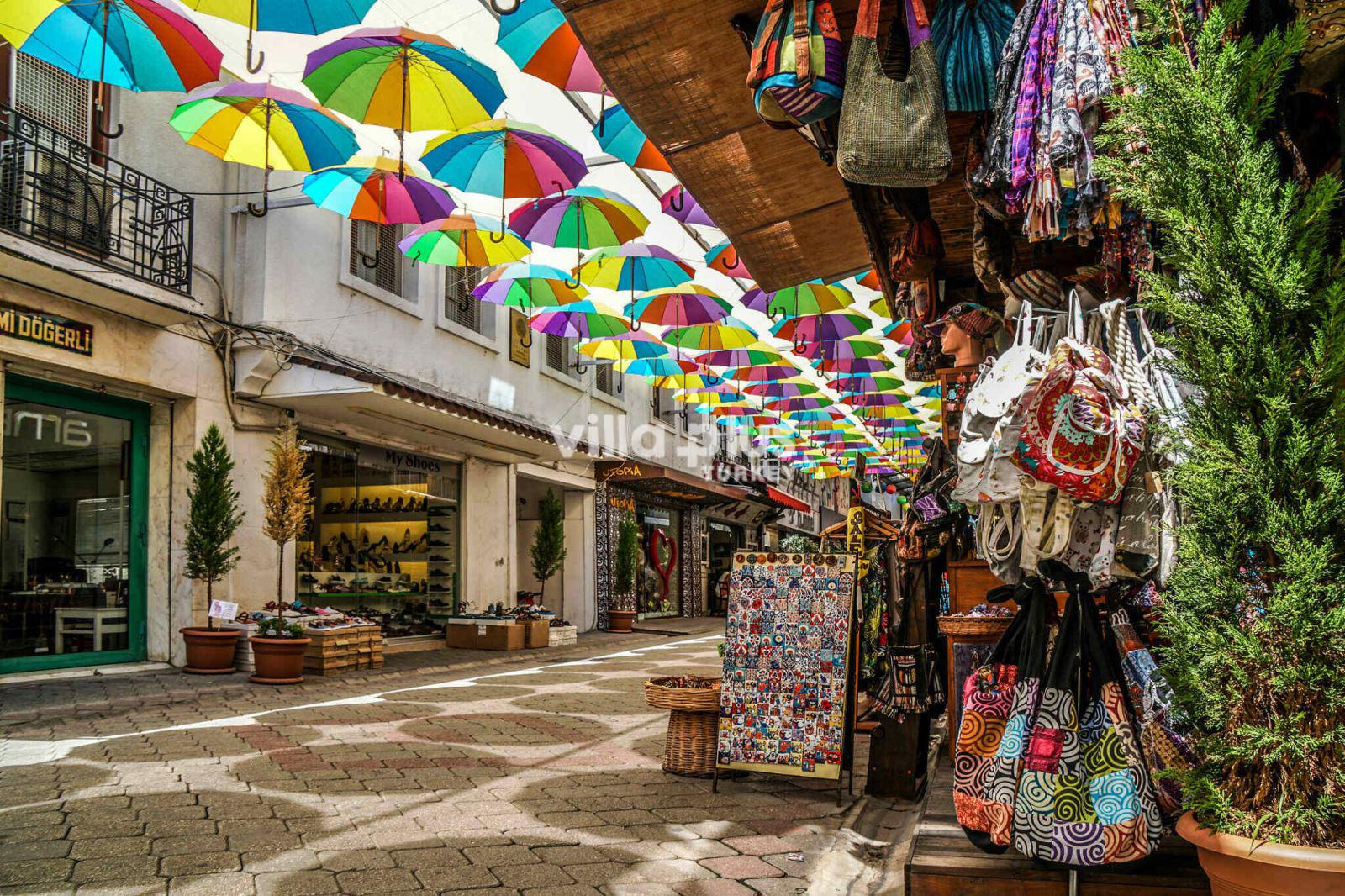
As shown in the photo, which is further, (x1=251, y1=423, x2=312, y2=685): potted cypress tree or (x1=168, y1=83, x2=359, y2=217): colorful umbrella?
(x1=251, y1=423, x2=312, y2=685): potted cypress tree

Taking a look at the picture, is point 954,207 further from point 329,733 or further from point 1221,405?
point 329,733

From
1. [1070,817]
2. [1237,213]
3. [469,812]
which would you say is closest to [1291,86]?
[1237,213]

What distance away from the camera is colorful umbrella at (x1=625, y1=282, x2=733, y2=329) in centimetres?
1291

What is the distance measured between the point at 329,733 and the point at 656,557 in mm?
18832

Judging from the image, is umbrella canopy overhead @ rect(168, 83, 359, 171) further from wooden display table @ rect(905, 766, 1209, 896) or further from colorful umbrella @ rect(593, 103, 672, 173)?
wooden display table @ rect(905, 766, 1209, 896)

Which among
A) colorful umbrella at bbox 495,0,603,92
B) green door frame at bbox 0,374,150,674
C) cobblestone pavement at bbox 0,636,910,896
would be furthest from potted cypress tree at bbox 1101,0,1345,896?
green door frame at bbox 0,374,150,674

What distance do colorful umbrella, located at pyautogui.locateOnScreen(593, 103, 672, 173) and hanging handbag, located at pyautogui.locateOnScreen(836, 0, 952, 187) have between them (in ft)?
17.2

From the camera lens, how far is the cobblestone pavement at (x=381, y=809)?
3.89 metres

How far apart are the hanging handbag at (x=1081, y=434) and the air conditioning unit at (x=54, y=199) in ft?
30.1

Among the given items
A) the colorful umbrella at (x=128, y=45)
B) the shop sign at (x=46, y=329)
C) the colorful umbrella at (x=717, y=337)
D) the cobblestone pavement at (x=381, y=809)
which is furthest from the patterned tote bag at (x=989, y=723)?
the colorful umbrella at (x=717, y=337)

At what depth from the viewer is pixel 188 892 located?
361 cm

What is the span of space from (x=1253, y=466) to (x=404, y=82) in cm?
727

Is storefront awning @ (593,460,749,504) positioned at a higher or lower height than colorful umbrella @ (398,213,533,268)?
lower

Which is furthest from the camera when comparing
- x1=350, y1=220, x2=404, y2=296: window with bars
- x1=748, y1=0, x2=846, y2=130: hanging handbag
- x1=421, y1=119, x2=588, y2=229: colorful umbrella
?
x1=350, y1=220, x2=404, y2=296: window with bars
